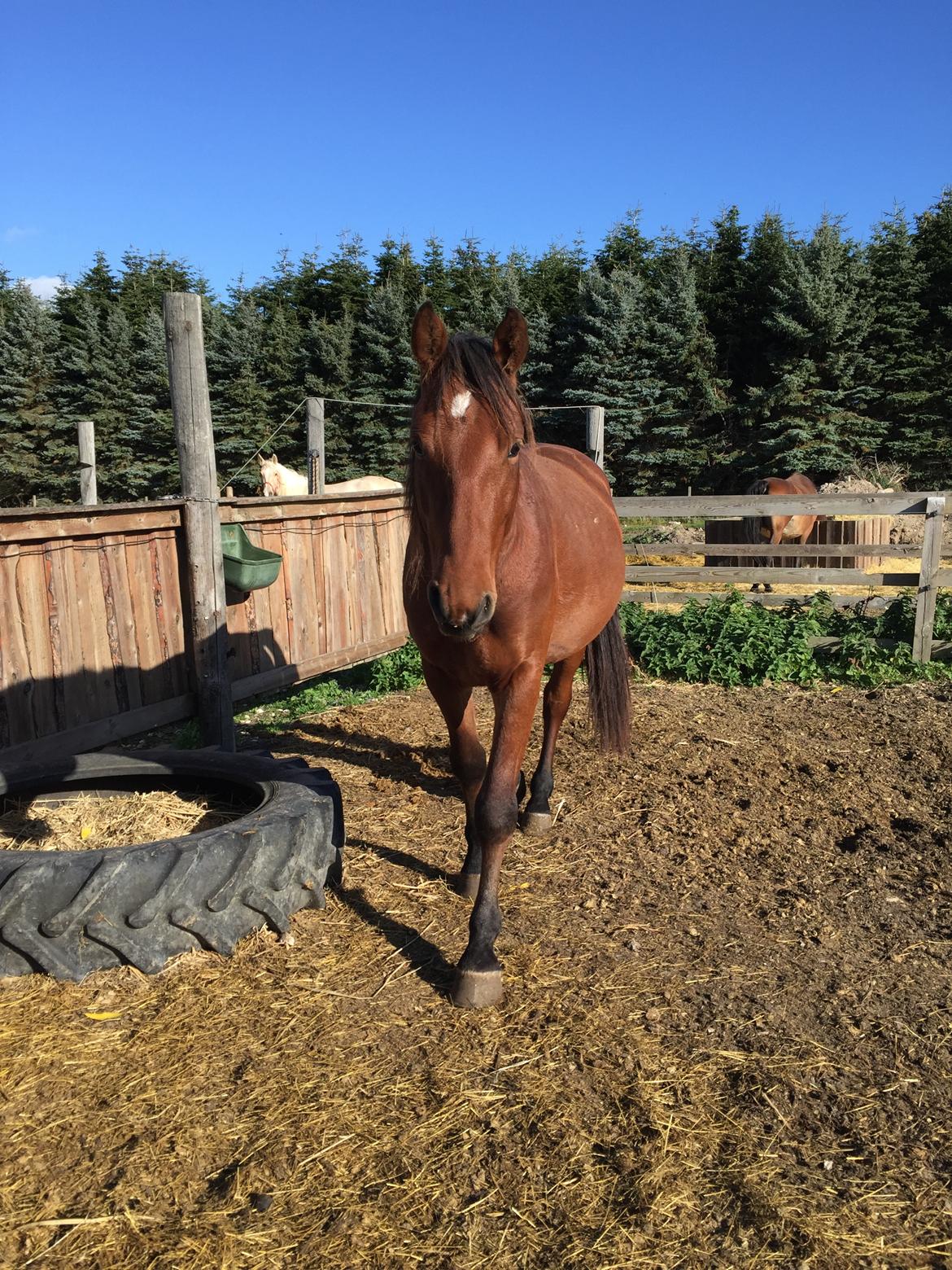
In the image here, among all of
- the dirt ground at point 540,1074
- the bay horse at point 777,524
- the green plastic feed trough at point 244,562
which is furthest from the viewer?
the bay horse at point 777,524

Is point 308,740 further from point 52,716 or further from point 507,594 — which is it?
point 507,594

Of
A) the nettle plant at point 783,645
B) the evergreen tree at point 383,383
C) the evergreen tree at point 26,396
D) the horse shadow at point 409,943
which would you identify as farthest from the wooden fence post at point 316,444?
the evergreen tree at point 26,396

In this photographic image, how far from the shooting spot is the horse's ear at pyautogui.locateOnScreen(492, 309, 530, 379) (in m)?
2.86

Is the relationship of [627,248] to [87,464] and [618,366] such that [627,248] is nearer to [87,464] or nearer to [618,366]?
[618,366]

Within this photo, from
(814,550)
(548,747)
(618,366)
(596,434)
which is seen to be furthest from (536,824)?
(618,366)

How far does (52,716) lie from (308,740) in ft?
6.13

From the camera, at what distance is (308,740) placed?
6047 mm

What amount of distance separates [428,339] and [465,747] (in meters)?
1.71

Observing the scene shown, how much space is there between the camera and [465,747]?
3.70 metres

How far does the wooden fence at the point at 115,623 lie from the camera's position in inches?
173

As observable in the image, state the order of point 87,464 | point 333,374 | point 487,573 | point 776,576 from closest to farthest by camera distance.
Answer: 1. point 487,573
2. point 776,576
3. point 87,464
4. point 333,374

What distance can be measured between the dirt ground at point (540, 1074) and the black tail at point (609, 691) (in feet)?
3.24

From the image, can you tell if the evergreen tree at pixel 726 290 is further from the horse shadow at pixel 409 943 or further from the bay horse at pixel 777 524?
the horse shadow at pixel 409 943

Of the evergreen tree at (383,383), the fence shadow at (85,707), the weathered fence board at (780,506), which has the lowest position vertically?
the fence shadow at (85,707)
